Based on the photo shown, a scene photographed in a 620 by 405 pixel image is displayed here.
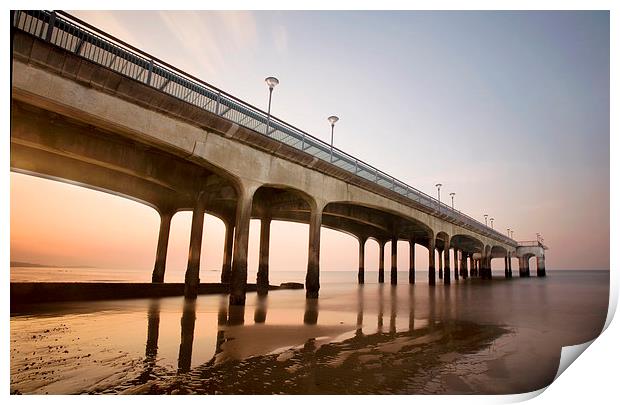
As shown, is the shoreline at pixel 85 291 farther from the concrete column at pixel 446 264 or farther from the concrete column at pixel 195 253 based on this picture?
the concrete column at pixel 446 264

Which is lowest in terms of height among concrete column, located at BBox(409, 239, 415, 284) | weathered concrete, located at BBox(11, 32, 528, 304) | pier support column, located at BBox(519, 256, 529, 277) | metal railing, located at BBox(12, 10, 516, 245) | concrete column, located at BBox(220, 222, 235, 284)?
pier support column, located at BBox(519, 256, 529, 277)

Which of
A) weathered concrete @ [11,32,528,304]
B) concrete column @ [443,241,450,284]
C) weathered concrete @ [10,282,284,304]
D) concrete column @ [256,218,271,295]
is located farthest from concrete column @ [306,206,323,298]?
concrete column @ [443,241,450,284]

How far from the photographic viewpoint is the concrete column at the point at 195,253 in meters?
18.0

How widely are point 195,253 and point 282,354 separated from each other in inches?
537

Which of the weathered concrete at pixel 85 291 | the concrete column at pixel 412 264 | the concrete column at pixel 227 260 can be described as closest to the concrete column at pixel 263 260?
the concrete column at pixel 227 260

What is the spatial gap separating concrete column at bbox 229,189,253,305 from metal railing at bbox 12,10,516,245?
321 centimetres

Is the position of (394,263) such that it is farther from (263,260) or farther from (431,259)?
(263,260)

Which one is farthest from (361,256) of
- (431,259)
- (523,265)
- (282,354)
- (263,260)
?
(523,265)

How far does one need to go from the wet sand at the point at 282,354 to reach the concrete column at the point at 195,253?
7.42m

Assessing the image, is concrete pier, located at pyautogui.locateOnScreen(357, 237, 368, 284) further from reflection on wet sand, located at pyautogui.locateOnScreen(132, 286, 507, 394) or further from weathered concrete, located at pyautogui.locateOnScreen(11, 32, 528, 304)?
reflection on wet sand, located at pyautogui.locateOnScreen(132, 286, 507, 394)

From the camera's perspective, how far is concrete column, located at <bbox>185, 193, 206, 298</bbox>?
59.0ft

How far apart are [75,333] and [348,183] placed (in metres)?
16.0
